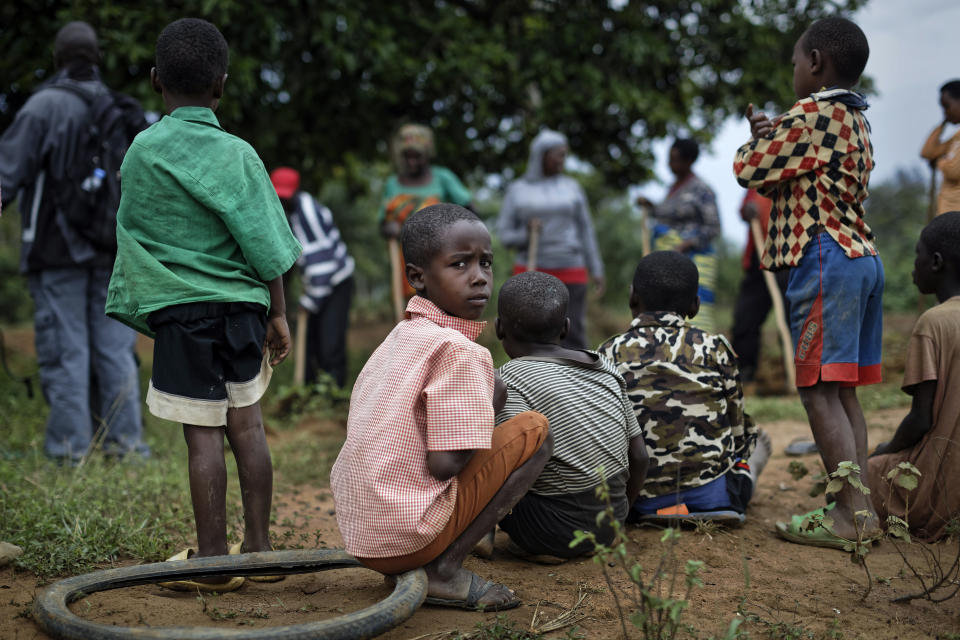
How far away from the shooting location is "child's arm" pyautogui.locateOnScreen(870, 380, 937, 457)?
11.1ft

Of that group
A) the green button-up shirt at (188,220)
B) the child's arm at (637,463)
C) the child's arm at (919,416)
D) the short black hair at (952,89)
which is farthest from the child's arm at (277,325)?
the short black hair at (952,89)

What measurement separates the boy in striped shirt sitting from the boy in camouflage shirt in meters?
0.33

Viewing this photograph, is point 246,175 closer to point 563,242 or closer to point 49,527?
point 49,527

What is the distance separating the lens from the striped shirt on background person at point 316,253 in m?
6.53

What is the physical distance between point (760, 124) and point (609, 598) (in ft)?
6.32

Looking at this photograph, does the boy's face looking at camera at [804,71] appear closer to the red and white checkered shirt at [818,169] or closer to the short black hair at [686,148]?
the red and white checkered shirt at [818,169]

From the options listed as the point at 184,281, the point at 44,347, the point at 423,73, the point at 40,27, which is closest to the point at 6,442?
the point at 44,347

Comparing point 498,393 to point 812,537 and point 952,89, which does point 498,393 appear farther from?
point 952,89

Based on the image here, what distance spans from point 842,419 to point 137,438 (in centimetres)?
375

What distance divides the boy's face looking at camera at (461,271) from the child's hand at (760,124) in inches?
55.1

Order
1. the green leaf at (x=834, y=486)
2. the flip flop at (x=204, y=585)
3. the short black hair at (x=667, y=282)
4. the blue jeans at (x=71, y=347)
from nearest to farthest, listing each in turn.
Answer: the flip flop at (x=204, y=585) < the green leaf at (x=834, y=486) < the short black hair at (x=667, y=282) < the blue jeans at (x=71, y=347)

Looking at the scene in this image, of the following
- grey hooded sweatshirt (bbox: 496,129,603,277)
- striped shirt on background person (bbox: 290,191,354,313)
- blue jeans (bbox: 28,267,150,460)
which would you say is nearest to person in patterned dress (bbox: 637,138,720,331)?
grey hooded sweatshirt (bbox: 496,129,603,277)

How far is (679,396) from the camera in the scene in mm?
3439

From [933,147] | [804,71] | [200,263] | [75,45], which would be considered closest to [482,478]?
[200,263]
